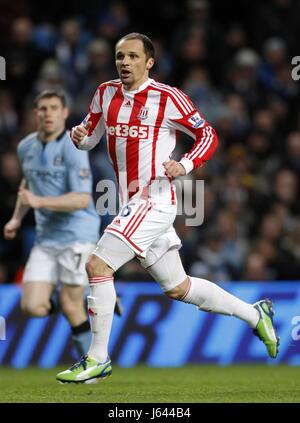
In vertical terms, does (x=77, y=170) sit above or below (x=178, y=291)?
above

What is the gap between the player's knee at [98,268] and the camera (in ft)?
24.4

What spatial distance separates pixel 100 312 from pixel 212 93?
24.9 ft

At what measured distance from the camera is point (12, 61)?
47.5ft

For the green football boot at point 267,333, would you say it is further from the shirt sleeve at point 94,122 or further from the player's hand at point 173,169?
the shirt sleeve at point 94,122

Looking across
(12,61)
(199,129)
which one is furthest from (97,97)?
(12,61)

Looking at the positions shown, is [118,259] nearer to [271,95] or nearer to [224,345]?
[224,345]

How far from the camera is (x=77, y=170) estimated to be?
30.8ft

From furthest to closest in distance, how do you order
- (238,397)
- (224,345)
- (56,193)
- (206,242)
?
1. (206,242)
2. (224,345)
3. (56,193)
4. (238,397)

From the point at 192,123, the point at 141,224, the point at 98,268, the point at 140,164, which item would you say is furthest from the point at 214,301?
the point at 192,123

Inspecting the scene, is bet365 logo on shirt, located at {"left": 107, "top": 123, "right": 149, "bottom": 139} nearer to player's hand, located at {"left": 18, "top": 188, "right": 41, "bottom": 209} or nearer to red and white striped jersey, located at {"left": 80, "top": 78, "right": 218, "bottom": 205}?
red and white striped jersey, located at {"left": 80, "top": 78, "right": 218, "bottom": 205}

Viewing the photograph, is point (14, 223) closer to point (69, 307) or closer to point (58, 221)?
point (58, 221)

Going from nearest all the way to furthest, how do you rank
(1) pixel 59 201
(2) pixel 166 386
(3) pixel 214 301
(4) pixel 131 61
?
1. (4) pixel 131 61
2. (3) pixel 214 301
3. (2) pixel 166 386
4. (1) pixel 59 201

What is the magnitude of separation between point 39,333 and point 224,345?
1.91m

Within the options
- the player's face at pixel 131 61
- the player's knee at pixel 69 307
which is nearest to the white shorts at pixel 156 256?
the player's face at pixel 131 61
